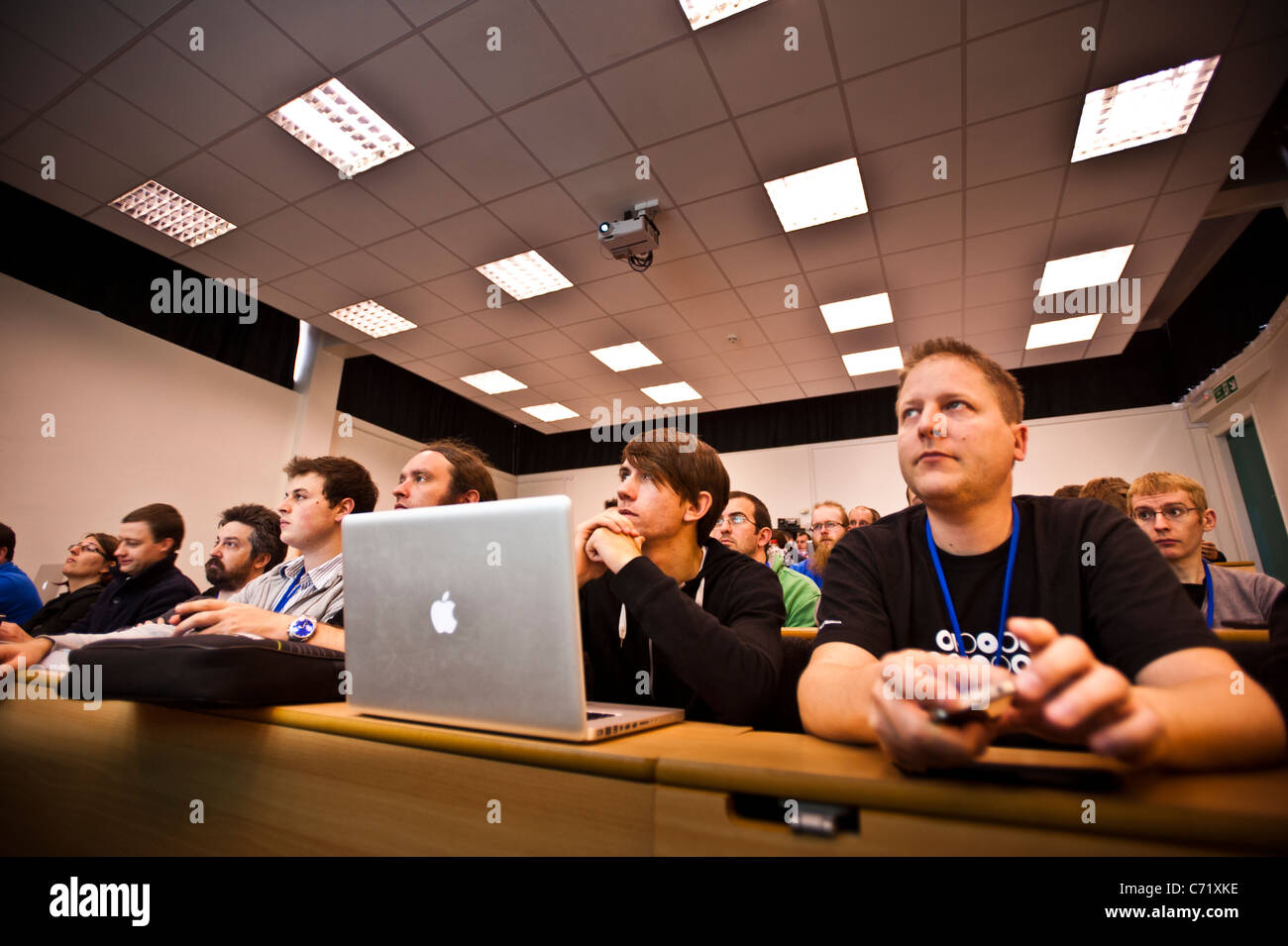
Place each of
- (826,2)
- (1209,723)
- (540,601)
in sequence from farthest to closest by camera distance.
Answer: (826,2) → (540,601) → (1209,723)

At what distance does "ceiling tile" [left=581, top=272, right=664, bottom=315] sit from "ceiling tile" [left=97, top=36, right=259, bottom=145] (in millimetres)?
2288

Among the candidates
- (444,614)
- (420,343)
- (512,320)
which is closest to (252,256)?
(420,343)

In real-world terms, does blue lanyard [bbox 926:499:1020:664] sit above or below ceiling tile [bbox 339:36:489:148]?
below

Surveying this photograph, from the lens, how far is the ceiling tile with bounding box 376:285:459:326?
4633mm

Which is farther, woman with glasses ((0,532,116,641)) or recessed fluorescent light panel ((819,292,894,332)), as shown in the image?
recessed fluorescent light panel ((819,292,894,332))

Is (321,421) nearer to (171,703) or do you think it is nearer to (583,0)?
(583,0)

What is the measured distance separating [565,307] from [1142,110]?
371 centimetres

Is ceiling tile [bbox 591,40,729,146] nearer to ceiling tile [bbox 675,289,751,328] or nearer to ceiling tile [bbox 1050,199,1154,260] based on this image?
ceiling tile [bbox 675,289,751,328]

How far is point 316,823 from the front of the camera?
76cm

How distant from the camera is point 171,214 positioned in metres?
3.80

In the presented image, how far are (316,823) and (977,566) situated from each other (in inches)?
43.9

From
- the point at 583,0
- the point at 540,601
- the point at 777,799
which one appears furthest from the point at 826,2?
the point at 777,799

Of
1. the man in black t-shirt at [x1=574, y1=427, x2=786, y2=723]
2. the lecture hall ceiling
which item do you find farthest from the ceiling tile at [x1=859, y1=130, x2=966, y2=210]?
the man in black t-shirt at [x1=574, y1=427, x2=786, y2=723]

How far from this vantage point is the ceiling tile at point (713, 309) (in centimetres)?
466
